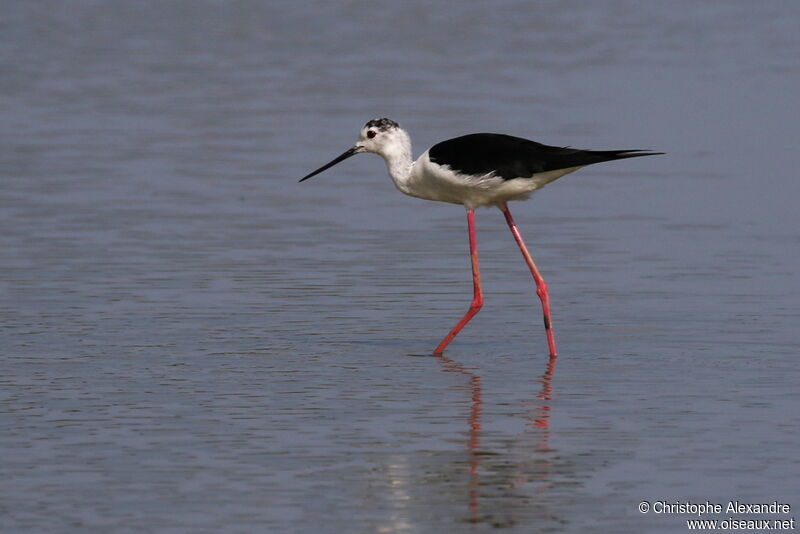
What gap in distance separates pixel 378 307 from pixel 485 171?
132 centimetres

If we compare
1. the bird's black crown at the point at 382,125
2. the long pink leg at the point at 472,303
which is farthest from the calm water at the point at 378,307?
the bird's black crown at the point at 382,125

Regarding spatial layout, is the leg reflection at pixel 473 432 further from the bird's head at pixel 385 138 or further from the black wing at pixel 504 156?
the bird's head at pixel 385 138

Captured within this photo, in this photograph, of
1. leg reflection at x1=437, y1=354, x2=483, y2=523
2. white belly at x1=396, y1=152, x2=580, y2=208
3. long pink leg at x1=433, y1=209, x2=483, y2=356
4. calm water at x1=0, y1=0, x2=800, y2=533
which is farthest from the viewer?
white belly at x1=396, y1=152, x2=580, y2=208

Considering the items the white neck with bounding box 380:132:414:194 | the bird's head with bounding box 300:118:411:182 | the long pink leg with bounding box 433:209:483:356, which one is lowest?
the long pink leg with bounding box 433:209:483:356

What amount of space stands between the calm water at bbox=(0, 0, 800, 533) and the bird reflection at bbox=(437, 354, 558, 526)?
31 millimetres

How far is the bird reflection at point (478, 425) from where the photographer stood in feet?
24.5

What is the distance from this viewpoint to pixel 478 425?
8664 mm

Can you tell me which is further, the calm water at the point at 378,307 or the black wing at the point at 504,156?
the black wing at the point at 504,156

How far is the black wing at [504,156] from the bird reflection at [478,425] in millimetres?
1231

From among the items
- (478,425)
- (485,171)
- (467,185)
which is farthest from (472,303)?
(478,425)

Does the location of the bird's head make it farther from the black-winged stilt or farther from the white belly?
the white belly

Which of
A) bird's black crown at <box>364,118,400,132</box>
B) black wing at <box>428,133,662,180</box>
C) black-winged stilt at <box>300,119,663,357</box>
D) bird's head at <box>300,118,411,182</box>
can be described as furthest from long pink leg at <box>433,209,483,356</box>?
bird's black crown at <box>364,118,400,132</box>

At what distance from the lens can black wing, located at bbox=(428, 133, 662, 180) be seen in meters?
10.9

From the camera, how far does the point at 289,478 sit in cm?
764
